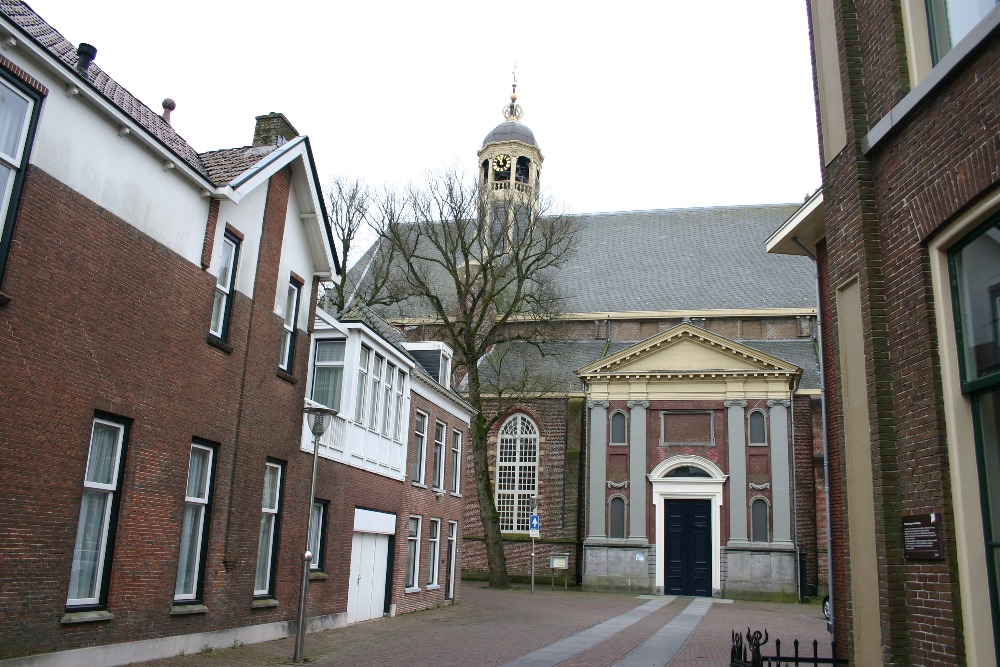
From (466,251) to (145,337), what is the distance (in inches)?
870

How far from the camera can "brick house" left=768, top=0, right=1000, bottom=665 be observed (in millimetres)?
6148

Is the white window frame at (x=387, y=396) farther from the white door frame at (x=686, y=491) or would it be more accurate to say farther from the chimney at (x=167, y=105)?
the white door frame at (x=686, y=491)

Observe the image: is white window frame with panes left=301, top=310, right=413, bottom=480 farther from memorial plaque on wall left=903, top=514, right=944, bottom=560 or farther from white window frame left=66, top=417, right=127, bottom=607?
memorial plaque on wall left=903, top=514, right=944, bottom=560

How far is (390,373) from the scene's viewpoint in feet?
69.1

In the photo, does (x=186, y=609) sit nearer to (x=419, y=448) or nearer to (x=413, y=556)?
(x=413, y=556)

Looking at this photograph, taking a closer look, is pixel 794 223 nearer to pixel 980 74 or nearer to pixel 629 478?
pixel 980 74

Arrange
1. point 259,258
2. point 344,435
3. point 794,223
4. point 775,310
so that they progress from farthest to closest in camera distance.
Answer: point 775,310 < point 344,435 < point 259,258 < point 794,223

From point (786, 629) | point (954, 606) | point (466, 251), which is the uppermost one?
point (466, 251)

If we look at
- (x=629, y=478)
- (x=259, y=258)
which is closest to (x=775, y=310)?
(x=629, y=478)

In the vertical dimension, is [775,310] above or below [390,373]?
above

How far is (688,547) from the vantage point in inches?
1387

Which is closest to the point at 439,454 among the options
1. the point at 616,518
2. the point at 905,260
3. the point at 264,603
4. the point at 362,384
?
the point at 362,384

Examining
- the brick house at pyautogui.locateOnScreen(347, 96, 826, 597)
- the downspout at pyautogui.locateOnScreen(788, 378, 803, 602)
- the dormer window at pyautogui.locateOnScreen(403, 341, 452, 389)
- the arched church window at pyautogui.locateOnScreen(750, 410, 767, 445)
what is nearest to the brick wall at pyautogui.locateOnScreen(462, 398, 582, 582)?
the brick house at pyautogui.locateOnScreen(347, 96, 826, 597)

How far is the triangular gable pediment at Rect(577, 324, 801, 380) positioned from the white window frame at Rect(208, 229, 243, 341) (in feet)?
79.5
